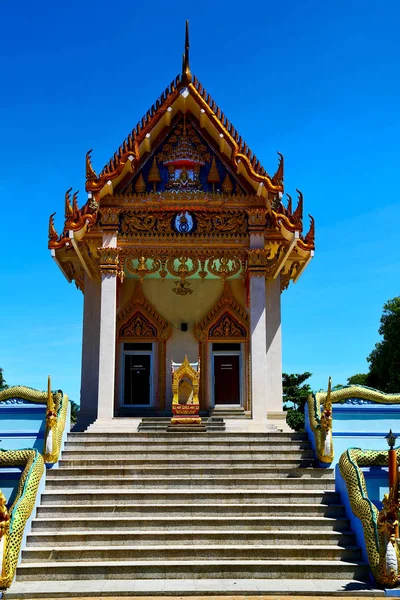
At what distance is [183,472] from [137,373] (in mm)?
4995

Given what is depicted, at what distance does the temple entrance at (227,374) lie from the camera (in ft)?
45.0

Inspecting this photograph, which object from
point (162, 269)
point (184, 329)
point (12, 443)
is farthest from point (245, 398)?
point (12, 443)

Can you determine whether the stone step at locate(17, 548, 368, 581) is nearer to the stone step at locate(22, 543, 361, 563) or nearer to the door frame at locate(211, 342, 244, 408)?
the stone step at locate(22, 543, 361, 563)

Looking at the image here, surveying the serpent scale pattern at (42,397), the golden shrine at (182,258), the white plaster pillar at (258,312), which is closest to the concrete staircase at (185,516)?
the serpent scale pattern at (42,397)

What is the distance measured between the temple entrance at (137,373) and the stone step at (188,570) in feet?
21.2

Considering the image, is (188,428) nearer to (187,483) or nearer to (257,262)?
(187,483)

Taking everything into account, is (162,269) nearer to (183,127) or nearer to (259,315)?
(259,315)

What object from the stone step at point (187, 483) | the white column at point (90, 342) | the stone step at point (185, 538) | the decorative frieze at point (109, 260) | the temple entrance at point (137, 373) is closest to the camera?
the stone step at point (185, 538)

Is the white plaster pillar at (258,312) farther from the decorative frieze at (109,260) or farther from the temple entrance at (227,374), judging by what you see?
the decorative frieze at (109,260)

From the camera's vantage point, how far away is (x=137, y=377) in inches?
545

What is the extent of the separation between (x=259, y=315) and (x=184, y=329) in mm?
2615

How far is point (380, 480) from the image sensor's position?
354 inches

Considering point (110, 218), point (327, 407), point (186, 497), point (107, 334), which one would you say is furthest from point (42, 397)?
point (327, 407)

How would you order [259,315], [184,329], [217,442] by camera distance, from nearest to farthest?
[217,442] → [259,315] → [184,329]
